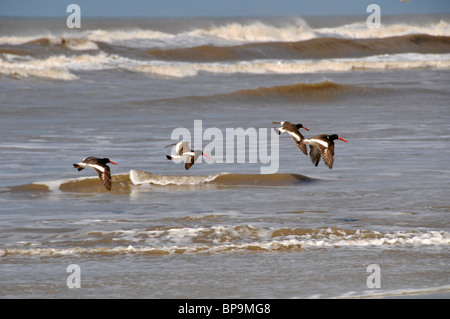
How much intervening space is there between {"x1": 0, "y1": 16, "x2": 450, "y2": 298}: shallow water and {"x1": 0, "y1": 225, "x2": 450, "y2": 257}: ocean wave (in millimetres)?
19

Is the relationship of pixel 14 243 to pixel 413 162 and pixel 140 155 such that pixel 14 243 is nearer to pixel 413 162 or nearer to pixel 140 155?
pixel 140 155

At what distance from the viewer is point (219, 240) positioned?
24.6 feet

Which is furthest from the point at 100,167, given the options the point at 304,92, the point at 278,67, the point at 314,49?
the point at 314,49

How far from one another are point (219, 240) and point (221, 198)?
207 centimetres

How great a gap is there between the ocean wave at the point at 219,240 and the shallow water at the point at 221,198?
19 mm

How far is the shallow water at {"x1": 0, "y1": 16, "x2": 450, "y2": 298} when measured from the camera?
6387mm

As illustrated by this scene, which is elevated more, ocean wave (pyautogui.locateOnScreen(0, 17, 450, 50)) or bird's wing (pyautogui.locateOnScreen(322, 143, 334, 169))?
ocean wave (pyautogui.locateOnScreen(0, 17, 450, 50))

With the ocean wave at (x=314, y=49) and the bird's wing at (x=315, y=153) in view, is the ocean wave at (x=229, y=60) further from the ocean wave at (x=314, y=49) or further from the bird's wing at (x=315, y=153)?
Answer: the bird's wing at (x=315, y=153)

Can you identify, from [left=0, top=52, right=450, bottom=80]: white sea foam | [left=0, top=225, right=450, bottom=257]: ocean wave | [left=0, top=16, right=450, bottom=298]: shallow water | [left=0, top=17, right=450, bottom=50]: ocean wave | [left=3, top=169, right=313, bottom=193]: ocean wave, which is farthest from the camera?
[left=0, top=17, right=450, bottom=50]: ocean wave

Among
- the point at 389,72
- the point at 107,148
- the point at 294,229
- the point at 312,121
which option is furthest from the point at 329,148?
the point at 389,72

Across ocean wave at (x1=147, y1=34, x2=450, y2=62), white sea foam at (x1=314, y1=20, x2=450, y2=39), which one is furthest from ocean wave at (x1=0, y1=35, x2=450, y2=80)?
white sea foam at (x1=314, y1=20, x2=450, y2=39)
